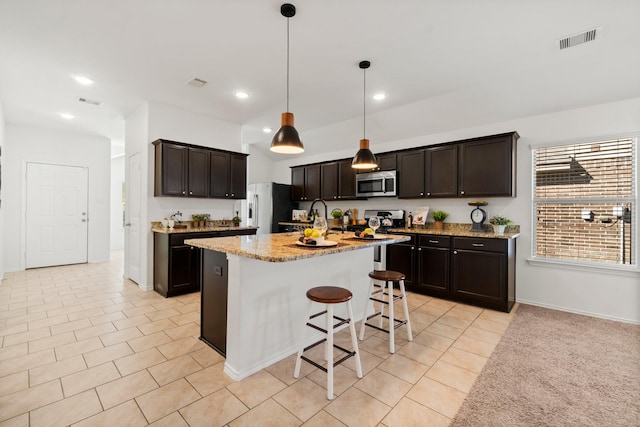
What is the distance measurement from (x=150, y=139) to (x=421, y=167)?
4.12 metres

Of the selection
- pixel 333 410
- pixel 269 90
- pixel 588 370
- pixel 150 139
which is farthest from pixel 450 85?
pixel 150 139

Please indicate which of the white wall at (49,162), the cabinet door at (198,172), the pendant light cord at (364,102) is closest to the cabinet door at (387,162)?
the pendant light cord at (364,102)

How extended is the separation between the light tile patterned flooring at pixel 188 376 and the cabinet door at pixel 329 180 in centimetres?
307

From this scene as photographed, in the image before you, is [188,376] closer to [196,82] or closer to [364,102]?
[196,82]

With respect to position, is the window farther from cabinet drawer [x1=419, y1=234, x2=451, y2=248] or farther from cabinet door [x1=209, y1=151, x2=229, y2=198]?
cabinet door [x1=209, y1=151, x2=229, y2=198]

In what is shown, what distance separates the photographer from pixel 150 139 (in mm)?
4379

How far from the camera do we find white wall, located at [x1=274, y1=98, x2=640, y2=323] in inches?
133

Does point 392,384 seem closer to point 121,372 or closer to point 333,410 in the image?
point 333,410

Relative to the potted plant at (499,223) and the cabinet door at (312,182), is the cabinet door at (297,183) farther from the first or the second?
the potted plant at (499,223)

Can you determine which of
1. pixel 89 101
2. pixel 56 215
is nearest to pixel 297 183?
pixel 89 101

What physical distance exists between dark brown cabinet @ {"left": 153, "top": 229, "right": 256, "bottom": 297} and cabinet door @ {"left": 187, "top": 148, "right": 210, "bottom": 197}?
764 mm

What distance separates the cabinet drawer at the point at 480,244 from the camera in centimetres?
361

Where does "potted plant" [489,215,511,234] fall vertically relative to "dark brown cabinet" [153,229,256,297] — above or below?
above

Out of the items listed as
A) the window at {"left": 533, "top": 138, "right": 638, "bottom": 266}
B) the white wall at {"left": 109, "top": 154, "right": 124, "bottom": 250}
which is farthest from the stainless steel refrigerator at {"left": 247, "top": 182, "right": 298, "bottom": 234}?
the window at {"left": 533, "top": 138, "right": 638, "bottom": 266}
